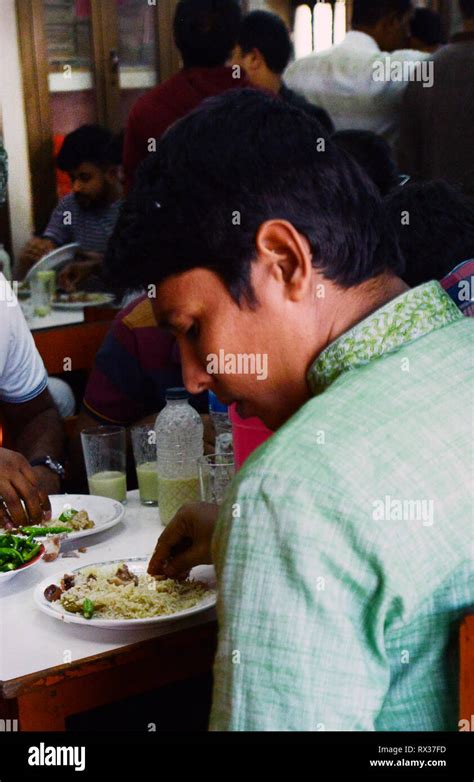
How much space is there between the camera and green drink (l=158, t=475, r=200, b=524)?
6.16 feet

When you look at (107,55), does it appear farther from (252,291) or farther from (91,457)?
(252,291)

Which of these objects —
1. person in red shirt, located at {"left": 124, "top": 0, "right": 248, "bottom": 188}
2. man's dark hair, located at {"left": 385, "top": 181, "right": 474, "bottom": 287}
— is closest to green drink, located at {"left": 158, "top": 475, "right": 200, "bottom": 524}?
man's dark hair, located at {"left": 385, "top": 181, "right": 474, "bottom": 287}

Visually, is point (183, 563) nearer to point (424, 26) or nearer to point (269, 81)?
point (269, 81)

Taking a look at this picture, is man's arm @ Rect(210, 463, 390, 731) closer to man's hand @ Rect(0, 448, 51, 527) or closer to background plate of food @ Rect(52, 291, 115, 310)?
man's hand @ Rect(0, 448, 51, 527)

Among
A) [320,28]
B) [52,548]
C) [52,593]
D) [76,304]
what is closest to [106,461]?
[52,548]

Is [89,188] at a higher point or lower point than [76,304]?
higher

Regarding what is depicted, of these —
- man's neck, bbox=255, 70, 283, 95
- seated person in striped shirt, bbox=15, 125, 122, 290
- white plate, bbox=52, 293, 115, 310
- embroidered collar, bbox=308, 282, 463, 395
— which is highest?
man's neck, bbox=255, 70, 283, 95

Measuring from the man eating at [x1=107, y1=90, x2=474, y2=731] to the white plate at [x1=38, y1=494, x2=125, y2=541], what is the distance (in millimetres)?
795

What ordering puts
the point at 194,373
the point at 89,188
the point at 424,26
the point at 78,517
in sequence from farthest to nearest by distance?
the point at 89,188, the point at 424,26, the point at 78,517, the point at 194,373

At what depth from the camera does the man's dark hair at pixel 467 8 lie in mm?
3188

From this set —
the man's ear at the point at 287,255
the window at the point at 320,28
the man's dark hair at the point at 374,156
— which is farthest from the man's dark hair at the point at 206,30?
the man's ear at the point at 287,255

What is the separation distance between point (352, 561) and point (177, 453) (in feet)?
3.67

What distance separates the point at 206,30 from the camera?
3.50 m

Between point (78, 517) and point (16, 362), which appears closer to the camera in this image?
point (78, 517)
